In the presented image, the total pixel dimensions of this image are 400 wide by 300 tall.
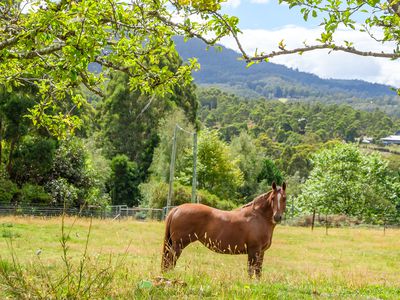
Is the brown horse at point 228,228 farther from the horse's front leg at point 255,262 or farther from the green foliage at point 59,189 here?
the green foliage at point 59,189

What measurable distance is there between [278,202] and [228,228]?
124 cm

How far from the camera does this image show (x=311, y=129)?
7367 inches

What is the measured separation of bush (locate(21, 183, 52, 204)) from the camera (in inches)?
1506

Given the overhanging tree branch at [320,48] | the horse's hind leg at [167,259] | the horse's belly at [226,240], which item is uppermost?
the overhanging tree branch at [320,48]

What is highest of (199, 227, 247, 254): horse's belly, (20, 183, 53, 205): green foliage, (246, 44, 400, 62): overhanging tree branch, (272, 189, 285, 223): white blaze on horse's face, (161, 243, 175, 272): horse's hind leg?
(246, 44, 400, 62): overhanging tree branch

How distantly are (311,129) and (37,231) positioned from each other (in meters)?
171

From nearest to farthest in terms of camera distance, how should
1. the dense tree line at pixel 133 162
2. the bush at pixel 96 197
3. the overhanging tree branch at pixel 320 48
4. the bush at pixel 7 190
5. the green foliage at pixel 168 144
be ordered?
the overhanging tree branch at pixel 320 48 → the bush at pixel 7 190 → the dense tree line at pixel 133 162 → the bush at pixel 96 197 → the green foliage at pixel 168 144

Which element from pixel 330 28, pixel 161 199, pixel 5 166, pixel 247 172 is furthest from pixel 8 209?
pixel 247 172

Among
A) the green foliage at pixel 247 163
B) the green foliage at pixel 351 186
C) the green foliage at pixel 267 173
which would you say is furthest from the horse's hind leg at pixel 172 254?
the green foliage at pixel 267 173

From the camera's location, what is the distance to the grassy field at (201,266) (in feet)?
20.5

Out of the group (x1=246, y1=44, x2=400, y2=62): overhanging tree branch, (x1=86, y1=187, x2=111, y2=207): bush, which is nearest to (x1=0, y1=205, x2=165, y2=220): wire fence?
(x1=86, y1=187, x2=111, y2=207): bush

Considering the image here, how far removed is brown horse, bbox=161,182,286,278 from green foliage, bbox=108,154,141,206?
148ft

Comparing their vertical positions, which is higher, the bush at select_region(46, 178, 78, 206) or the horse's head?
the horse's head

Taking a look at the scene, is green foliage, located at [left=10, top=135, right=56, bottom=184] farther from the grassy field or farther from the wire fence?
the grassy field
